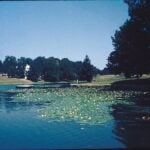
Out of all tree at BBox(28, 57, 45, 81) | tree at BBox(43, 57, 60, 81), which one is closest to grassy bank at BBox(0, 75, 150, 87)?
tree at BBox(43, 57, 60, 81)

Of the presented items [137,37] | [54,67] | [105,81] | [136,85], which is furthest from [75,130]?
[105,81]

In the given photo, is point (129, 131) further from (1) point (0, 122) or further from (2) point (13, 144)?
(1) point (0, 122)

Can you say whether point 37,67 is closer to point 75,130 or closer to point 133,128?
point 75,130

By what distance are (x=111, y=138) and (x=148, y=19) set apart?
2599 cm

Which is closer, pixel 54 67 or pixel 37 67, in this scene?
pixel 54 67

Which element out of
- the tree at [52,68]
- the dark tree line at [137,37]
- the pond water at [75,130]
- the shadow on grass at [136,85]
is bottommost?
the pond water at [75,130]

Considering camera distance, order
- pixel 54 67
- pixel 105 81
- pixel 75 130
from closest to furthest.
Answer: pixel 75 130
pixel 54 67
pixel 105 81

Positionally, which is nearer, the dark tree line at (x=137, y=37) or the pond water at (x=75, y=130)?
the pond water at (x=75, y=130)

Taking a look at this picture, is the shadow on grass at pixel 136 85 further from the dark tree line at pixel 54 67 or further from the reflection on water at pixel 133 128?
the reflection on water at pixel 133 128

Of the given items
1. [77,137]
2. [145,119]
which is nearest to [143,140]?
[77,137]

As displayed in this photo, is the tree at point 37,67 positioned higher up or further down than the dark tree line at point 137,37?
further down

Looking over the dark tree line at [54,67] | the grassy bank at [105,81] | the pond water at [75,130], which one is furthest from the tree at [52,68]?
the pond water at [75,130]

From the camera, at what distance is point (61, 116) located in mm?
16234

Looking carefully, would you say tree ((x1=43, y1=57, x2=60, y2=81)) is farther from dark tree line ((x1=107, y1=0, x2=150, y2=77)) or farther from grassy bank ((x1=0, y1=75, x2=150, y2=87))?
grassy bank ((x1=0, y1=75, x2=150, y2=87))
